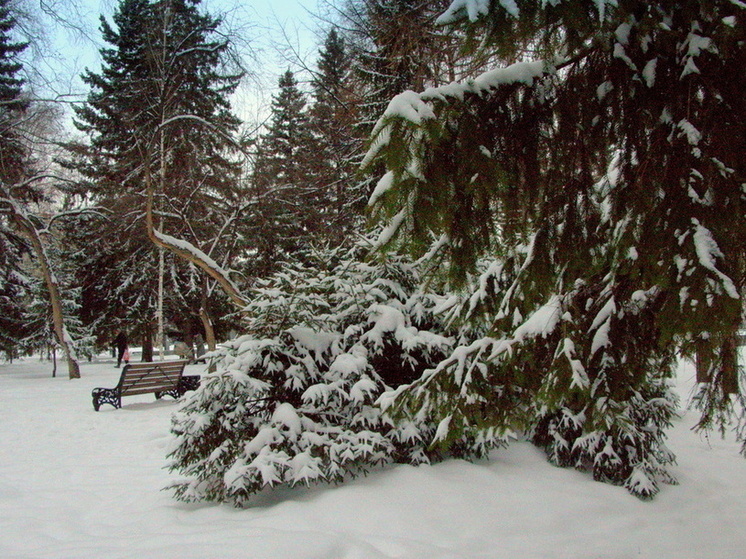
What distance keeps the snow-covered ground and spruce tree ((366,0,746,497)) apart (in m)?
1.06

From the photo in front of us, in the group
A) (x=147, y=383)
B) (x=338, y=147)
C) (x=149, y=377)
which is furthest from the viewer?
(x=338, y=147)

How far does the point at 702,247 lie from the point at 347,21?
8483 millimetres

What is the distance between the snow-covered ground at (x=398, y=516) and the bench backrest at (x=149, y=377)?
4.31 meters

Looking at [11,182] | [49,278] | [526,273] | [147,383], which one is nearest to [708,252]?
[526,273]

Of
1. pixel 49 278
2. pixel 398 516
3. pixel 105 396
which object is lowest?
pixel 398 516

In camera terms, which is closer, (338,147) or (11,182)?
(338,147)

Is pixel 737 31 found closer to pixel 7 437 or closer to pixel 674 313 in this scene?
pixel 674 313

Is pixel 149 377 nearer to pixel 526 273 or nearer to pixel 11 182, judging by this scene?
pixel 526 273

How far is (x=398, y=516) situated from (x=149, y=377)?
863 centimetres

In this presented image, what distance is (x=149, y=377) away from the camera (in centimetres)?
1055

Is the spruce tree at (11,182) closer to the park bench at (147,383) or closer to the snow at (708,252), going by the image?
the park bench at (147,383)

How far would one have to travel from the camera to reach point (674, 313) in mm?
1843

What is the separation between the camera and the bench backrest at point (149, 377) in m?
9.95

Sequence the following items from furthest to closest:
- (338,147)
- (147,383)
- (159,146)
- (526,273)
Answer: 1. (159,146)
2. (338,147)
3. (147,383)
4. (526,273)
